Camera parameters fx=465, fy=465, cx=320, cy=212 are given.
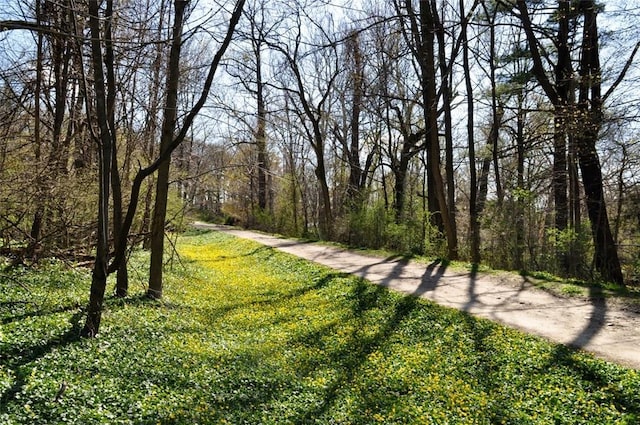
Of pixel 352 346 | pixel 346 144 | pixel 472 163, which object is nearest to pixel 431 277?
pixel 352 346

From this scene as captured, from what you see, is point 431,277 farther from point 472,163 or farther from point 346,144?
point 346,144

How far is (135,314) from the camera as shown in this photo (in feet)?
23.9

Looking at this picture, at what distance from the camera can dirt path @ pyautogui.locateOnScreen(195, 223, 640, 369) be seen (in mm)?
6020

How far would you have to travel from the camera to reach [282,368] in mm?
6113

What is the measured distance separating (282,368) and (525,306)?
4454 mm

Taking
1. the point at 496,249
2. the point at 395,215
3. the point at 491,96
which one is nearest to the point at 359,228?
the point at 395,215

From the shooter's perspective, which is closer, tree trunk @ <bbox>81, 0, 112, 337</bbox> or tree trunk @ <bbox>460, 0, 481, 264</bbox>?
tree trunk @ <bbox>81, 0, 112, 337</bbox>

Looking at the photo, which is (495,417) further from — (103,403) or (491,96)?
(491,96)

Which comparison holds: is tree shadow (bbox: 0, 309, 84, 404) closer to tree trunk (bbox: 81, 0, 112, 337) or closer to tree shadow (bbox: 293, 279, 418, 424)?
tree trunk (bbox: 81, 0, 112, 337)

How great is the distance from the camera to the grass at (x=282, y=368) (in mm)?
4461

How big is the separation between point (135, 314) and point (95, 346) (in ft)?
6.03

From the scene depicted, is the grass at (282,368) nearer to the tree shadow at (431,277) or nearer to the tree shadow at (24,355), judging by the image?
the tree shadow at (24,355)

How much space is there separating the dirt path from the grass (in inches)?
17.2

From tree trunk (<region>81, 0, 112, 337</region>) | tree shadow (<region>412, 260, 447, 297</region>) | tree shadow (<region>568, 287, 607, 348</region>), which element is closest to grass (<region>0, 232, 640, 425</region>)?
tree trunk (<region>81, 0, 112, 337</region>)
